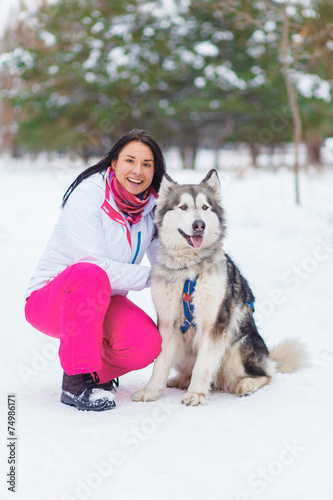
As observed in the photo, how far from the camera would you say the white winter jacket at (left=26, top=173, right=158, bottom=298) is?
2574mm

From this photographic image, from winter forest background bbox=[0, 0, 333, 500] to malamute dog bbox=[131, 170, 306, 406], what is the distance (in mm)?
125

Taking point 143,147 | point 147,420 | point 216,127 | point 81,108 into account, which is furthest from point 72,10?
point 147,420

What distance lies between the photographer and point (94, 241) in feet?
8.50

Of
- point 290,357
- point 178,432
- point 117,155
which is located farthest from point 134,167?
point 290,357

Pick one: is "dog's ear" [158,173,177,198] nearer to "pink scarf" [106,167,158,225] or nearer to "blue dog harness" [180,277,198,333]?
"pink scarf" [106,167,158,225]

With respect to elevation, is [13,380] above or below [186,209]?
below

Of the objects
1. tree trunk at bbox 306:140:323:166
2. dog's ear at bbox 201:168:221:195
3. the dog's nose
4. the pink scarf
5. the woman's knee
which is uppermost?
tree trunk at bbox 306:140:323:166

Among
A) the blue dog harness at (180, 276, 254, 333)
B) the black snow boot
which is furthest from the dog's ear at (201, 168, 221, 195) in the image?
the black snow boot

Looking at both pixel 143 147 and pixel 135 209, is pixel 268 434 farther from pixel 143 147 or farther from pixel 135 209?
pixel 143 147

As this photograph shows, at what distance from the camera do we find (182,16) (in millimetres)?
15023

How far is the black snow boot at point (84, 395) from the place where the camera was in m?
2.38

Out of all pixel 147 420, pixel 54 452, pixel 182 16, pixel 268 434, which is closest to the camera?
pixel 54 452

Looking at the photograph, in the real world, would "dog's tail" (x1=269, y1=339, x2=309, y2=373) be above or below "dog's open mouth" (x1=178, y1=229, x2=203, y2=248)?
below

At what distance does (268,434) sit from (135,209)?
1333 millimetres
